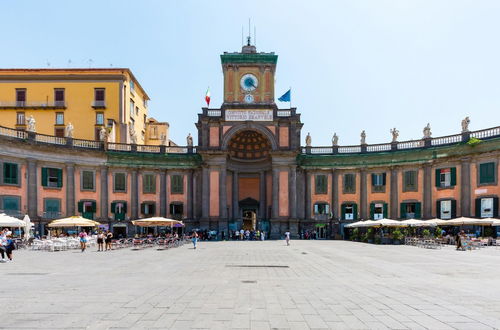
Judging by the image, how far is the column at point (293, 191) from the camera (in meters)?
58.4

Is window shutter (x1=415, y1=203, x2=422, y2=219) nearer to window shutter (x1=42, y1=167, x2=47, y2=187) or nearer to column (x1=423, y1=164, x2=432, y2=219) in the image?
column (x1=423, y1=164, x2=432, y2=219)

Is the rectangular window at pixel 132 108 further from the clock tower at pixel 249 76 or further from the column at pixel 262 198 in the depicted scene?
the column at pixel 262 198

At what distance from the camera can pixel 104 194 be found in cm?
5575

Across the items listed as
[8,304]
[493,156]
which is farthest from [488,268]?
[493,156]

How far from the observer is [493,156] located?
4669 centimetres

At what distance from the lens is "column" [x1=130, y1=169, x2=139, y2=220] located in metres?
57.3

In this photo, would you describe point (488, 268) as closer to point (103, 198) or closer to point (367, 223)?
point (367, 223)

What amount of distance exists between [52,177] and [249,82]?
27337mm

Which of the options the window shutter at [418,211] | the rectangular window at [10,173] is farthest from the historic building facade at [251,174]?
the rectangular window at [10,173]

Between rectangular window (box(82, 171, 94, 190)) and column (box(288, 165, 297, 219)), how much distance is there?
2440 centimetres

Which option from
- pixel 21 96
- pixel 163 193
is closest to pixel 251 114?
pixel 163 193

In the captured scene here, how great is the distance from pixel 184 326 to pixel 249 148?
54.2 metres

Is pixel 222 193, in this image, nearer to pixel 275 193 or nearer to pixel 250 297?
pixel 275 193

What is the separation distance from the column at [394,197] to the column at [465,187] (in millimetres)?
8567
